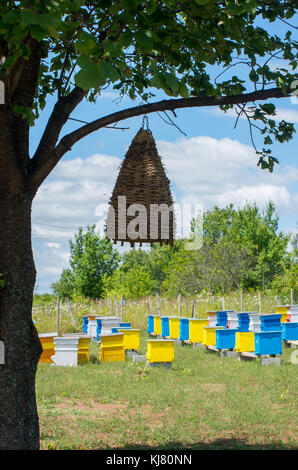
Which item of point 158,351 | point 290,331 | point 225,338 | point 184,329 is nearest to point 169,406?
point 158,351

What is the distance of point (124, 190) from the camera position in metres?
3.57

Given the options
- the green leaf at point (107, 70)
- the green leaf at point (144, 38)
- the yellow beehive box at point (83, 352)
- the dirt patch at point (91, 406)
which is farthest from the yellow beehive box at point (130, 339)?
the green leaf at point (107, 70)

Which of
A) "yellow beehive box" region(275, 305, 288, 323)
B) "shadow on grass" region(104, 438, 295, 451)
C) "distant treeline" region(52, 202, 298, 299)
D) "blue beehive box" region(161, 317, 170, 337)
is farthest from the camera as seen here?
"distant treeline" region(52, 202, 298, 299)

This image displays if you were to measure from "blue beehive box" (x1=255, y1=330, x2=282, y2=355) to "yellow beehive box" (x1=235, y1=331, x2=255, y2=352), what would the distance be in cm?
53

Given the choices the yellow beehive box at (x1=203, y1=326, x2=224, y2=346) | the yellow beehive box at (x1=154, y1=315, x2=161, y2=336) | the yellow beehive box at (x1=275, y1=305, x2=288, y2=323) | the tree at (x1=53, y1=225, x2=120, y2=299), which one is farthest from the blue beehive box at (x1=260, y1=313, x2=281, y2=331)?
the tree at (x1=53, y1=225, x2=120, y2=299)

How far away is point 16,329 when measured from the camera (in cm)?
343

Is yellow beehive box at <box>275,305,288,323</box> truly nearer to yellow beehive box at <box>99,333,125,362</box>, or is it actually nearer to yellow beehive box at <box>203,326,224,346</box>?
yellow beehive box at <box>203,326,224,346</box>

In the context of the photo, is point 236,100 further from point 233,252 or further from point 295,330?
point 233,252

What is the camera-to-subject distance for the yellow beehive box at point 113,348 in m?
11.0

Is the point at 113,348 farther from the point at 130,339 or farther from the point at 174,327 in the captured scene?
the point at 174,327

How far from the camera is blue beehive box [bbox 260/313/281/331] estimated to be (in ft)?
34.8

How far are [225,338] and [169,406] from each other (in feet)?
15.4

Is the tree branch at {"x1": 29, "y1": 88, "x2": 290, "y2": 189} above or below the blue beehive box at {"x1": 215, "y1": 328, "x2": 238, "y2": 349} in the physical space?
above
